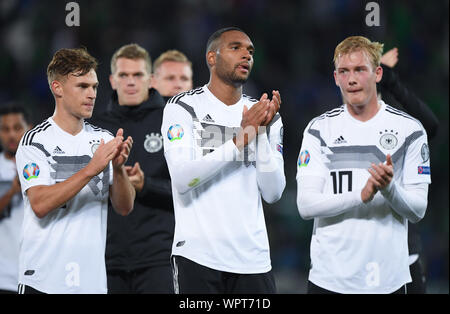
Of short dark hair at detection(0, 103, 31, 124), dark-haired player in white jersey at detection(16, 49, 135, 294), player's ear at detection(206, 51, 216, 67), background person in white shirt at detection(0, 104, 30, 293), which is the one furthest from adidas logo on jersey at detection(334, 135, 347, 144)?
short dark hair at detection(0, 103, 31, 124)

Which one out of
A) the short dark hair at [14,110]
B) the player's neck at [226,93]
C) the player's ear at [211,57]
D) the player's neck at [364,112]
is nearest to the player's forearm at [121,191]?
the player's neck at [226,93]

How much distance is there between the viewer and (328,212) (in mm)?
4191

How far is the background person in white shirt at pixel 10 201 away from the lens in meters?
6.19

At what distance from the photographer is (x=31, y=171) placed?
415 cm

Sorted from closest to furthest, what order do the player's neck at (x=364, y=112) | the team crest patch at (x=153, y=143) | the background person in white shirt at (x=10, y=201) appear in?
the player's neck at (x=364, y=112) < the team crest patch at (x=153, y=143) < the background person in white shirt at (x=10, y=201)

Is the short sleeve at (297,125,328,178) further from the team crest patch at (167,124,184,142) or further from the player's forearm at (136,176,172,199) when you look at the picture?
the player's forearm at (136,176,172,199)

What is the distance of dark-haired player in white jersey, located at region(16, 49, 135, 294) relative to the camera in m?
4.06

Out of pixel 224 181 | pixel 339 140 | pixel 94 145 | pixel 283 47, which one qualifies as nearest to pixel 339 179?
pixel 339 140

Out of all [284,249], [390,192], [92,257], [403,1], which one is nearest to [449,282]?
[284,249]

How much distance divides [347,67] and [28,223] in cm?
203

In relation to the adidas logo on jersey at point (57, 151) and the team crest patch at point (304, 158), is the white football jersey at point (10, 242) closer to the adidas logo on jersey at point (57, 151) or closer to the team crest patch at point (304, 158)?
the adidas logo on jersey at point (57, 151)

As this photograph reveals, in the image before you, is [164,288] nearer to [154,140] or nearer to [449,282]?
[154,140]

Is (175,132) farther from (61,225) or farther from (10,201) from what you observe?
(10,201)

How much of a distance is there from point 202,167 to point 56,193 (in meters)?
0.79
